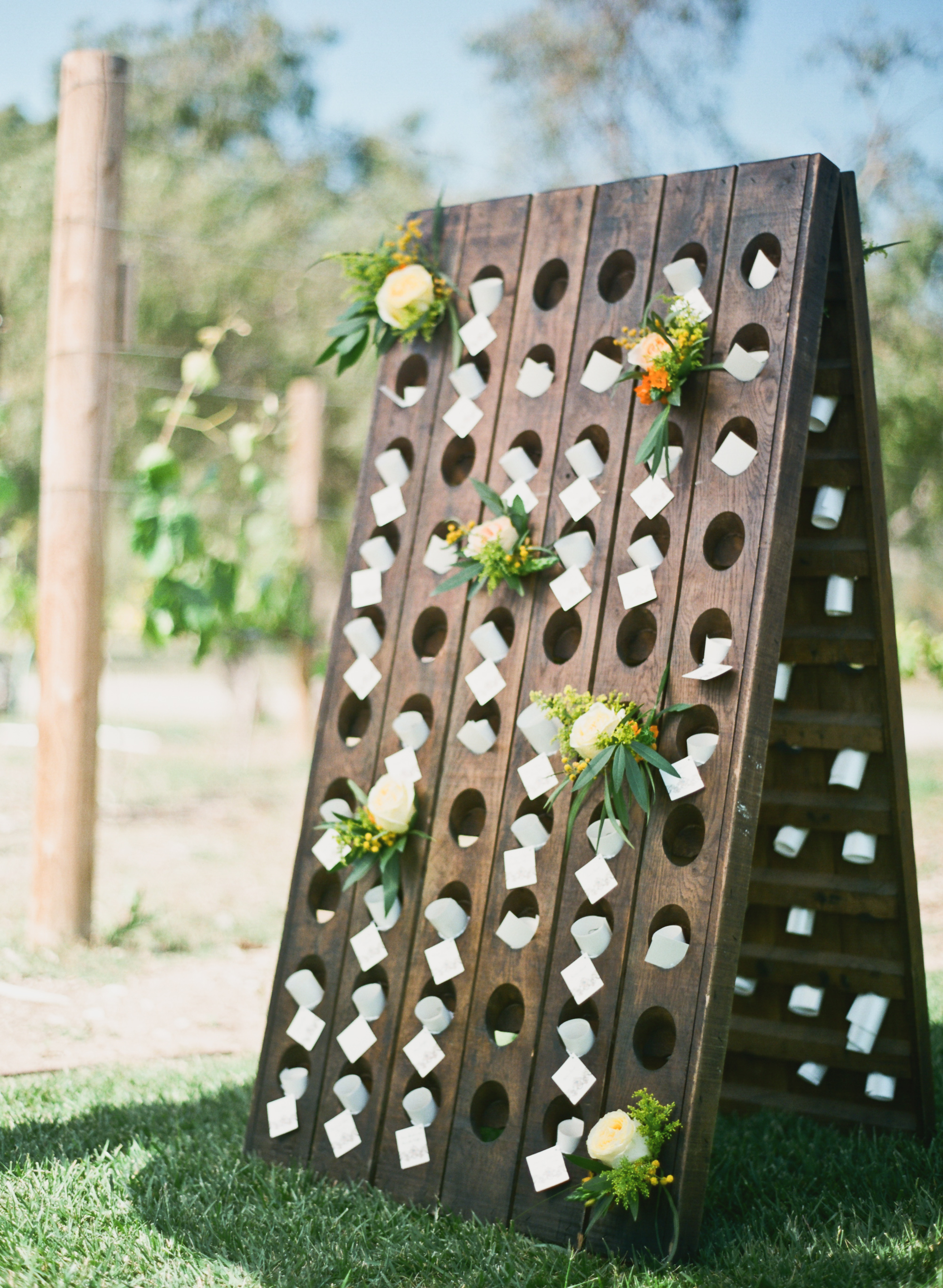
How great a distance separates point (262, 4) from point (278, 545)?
7.83 metres

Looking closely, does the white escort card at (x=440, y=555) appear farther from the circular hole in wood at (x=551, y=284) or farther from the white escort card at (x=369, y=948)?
the white escort card at (x=369, y=948)

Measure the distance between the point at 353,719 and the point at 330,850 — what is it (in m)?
0.32

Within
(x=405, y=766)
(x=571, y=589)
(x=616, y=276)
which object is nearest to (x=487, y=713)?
(x=405, y=766)

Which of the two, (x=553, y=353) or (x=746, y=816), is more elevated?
(x=553, y=353)

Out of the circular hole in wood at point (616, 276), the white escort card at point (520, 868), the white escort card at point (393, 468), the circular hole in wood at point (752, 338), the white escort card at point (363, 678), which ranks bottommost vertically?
the white escort card at point (520, 868)

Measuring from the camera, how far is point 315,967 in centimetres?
257

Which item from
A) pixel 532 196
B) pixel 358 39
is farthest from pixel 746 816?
pixel 358 39

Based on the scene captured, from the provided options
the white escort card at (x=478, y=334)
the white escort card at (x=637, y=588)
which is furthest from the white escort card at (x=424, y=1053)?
the white escort card at (x=478, y=334)

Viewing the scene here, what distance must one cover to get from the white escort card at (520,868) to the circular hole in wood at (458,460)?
85cm

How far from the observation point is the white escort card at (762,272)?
227 centimetres

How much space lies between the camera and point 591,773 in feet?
6.99

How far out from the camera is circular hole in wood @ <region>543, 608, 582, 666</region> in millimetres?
2410

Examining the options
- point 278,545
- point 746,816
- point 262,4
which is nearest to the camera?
point 746,816

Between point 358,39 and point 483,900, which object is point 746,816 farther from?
point 358,39
